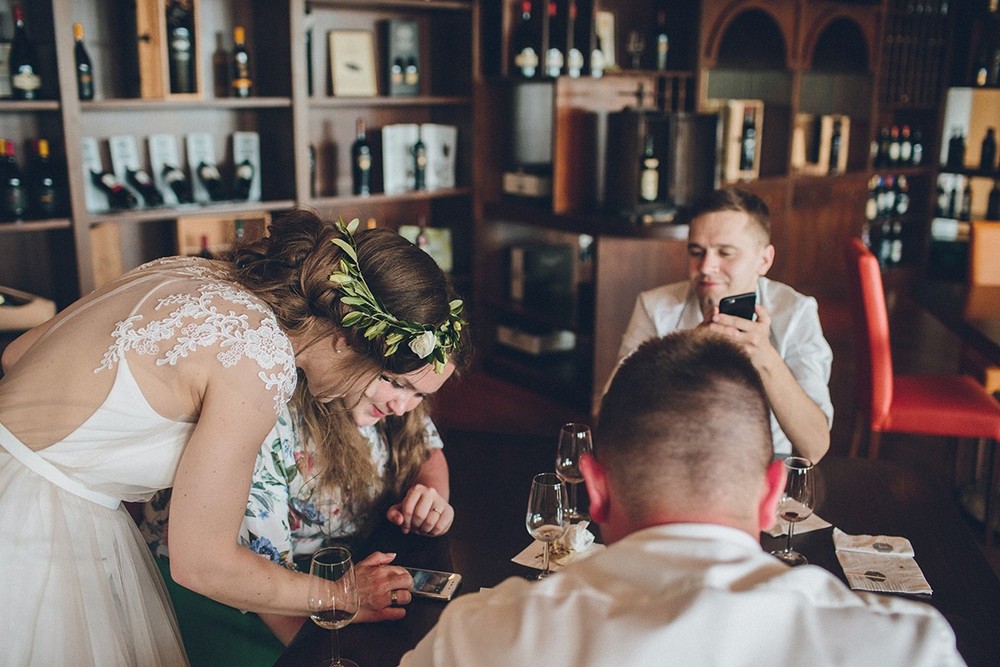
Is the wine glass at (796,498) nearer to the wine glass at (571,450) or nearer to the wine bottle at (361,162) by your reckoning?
the wine glass at (571,450)

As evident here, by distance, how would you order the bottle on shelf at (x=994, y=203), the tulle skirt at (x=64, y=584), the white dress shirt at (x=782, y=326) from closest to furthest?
the tulle skirt at (x=64, y=584), the white dress shirt at (x=782, y=326), the bottle on shelf at (x=994, y=203)

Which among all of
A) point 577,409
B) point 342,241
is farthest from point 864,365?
point 342,241

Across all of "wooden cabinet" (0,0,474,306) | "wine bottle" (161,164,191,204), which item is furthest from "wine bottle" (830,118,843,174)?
"wine bottle" (161,164,191,204)

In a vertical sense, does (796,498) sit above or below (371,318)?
below

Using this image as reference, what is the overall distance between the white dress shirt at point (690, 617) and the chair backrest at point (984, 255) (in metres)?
3.61

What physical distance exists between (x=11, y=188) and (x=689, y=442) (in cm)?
338

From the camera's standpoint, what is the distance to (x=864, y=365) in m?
3.39

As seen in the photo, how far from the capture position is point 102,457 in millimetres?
1578

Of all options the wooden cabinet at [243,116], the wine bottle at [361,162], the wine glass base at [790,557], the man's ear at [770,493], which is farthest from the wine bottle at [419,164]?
the man's ear at [770,493]

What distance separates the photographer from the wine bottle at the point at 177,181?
4.00m

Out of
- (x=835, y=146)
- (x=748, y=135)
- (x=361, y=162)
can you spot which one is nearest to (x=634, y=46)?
(x=748, y=135)

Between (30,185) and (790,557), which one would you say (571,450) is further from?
(30,185)

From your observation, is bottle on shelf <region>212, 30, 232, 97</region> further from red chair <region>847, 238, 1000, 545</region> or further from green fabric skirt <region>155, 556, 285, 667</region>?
green fabric skirt <region>155, 556, 285, 667</region>

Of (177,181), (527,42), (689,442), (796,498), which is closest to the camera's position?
(689,442)
